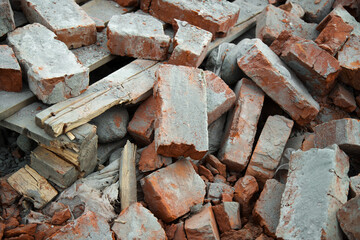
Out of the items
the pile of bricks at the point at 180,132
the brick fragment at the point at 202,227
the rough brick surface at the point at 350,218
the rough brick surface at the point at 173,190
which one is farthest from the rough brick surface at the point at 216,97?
the rough brick surface at the point at 350,218

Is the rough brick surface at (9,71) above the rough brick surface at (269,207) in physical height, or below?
above

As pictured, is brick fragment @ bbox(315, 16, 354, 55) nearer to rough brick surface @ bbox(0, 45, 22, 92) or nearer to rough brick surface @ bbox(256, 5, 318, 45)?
rough brick surface @ bbox(256, 5, 318, 45)

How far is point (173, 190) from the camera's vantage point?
309 cm

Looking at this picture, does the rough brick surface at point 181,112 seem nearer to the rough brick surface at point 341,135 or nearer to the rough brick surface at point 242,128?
the rough brick surface at point 242,128

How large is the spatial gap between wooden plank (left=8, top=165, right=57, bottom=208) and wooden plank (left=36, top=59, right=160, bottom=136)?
19.5 inches

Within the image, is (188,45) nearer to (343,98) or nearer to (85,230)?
(343,98)

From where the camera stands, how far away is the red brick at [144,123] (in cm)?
353

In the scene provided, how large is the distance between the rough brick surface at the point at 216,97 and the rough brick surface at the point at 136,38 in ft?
2.02

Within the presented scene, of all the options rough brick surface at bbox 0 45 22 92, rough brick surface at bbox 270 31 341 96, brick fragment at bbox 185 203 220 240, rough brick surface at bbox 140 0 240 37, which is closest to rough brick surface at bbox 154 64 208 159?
brick fragment at bbox 185 203 220 240

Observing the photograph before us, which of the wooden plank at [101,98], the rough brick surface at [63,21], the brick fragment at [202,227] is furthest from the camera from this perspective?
the rough brick surface at [63,21]

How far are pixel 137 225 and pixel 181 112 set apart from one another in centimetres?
110

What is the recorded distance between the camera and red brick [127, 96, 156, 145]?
3.53 m

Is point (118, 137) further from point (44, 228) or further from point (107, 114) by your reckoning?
point (44, 228)

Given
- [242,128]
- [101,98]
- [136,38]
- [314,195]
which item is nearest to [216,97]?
[242,128]
